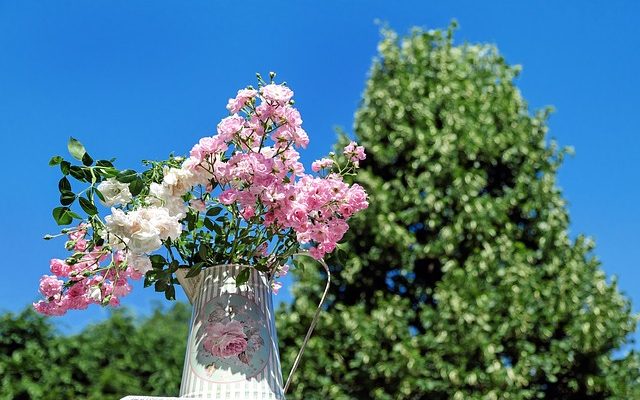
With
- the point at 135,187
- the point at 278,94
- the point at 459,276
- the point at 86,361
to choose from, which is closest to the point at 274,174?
the point at 278,94

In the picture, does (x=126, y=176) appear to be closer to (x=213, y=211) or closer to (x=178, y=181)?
(x=178, y=181)

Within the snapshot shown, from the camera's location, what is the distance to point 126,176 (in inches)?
83.8

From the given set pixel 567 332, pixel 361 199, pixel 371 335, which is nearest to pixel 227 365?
pixel 361 199

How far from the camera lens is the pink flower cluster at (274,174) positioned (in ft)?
6.92

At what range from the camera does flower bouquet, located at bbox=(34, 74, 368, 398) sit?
2092 millimetres

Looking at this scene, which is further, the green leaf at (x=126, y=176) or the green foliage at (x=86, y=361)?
the green foliage at (x=86, y=361)

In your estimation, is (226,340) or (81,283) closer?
(226,340)

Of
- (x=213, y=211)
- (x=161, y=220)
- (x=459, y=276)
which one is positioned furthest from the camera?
(x=459, y=276)

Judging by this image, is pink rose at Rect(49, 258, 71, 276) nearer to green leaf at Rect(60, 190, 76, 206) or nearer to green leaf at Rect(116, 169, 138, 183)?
green leaf at Rect(60, 190, 76, 206)

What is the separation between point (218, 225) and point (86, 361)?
547 centimetres

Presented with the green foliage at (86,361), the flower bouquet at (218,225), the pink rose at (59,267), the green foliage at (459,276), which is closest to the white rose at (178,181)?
the flower bouquet at (218,225)

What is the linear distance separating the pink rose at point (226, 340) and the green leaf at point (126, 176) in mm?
510

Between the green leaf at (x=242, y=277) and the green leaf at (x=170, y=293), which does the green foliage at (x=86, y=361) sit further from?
the green leaf at (x=242, y=277)

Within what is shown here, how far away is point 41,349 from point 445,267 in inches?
161
